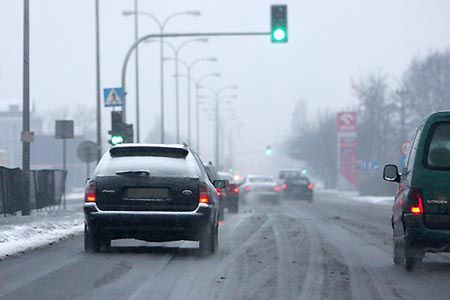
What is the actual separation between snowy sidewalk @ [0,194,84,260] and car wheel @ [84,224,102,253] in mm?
1037

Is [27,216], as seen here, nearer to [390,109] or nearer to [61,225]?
[61,225]

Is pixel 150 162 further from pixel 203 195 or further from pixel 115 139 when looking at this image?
pixel 115 139

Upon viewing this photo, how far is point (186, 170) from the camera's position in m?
17.6

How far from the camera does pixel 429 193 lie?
14.7m

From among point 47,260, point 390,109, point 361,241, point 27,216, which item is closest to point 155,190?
point 47,260

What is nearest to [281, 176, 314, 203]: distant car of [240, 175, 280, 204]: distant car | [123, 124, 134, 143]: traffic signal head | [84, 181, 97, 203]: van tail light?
[240, 175, 280, 204]: distant car

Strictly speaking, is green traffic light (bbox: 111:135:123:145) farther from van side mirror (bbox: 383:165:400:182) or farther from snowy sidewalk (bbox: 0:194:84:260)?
van side mirror (bbox: 383:165:400:182)

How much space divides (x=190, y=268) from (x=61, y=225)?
1189cm

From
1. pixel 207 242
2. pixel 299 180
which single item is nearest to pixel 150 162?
pixel 207 242

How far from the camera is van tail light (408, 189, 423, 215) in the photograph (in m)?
14.8

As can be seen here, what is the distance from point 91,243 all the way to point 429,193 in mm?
5529

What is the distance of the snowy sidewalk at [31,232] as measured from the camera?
1936 cm

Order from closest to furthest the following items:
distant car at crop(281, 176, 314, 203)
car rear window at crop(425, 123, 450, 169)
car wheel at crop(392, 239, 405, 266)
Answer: car rear window at crop(425, 123, 450, 169), car wheel at crop(392, 239, 405, 266), distant car at crop(281, 176, 314, 203)

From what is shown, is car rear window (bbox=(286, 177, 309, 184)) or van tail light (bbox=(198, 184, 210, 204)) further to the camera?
car rear window (bbox=(286, 177, 309, 184))
